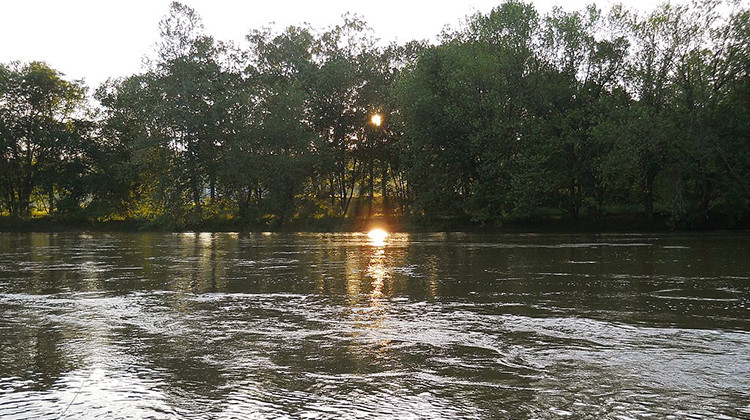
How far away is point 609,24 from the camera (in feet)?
147

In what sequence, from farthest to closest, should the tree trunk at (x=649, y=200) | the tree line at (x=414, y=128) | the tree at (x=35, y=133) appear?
1. the tree at (x=35, y=133)
2. the tree trunk at (x=649, y=200)
3. the tree line at (x=414, y=128)

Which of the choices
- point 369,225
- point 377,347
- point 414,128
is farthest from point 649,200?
point 377,347

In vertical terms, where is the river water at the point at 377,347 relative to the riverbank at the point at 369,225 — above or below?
below

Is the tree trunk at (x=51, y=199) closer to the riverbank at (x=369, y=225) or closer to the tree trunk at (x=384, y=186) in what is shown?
the riverbank at (x=369, y=225)

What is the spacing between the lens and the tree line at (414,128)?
4009cm

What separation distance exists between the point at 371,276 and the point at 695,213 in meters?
34.3

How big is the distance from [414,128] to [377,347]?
40.9m

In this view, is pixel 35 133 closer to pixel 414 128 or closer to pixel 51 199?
pixel 51 199

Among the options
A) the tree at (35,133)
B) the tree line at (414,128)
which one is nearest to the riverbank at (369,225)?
the tree line at (414,128)

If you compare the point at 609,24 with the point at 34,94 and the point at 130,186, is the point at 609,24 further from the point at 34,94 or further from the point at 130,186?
the point at 34,94

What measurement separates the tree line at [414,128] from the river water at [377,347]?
30.3m

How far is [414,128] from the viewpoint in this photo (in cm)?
4688

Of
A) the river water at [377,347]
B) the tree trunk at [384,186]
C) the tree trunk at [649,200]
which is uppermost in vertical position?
the tree trunk at [384,186]

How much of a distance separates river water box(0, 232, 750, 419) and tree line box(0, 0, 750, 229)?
1192 inches
